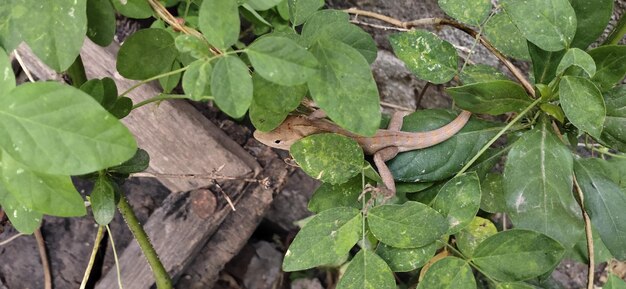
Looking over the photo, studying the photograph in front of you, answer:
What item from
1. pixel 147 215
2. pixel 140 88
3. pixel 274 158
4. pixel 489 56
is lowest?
pixel 147 215

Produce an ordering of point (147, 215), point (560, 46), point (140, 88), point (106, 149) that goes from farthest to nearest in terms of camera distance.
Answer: point (147, 215) → point (140, 88) → point (560, 46) → point (106, 149)

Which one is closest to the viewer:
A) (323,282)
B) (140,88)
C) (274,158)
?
(140,88)

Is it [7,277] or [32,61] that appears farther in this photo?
[7,277]

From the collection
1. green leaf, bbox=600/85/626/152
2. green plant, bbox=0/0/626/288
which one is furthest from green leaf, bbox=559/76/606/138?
green leaf, bbox=600/85/626/152

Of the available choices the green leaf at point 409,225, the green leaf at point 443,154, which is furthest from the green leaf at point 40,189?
the green leaf at point 443,154

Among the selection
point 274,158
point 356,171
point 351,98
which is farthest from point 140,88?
point 351,98

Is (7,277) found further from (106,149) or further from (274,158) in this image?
(106,149)

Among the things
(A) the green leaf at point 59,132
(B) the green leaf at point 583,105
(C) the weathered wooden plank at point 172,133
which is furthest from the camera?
(C) the weathered wooden plank at point 172,133

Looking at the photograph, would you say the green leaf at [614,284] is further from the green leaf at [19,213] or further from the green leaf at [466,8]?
the green leaf at [19,213]
